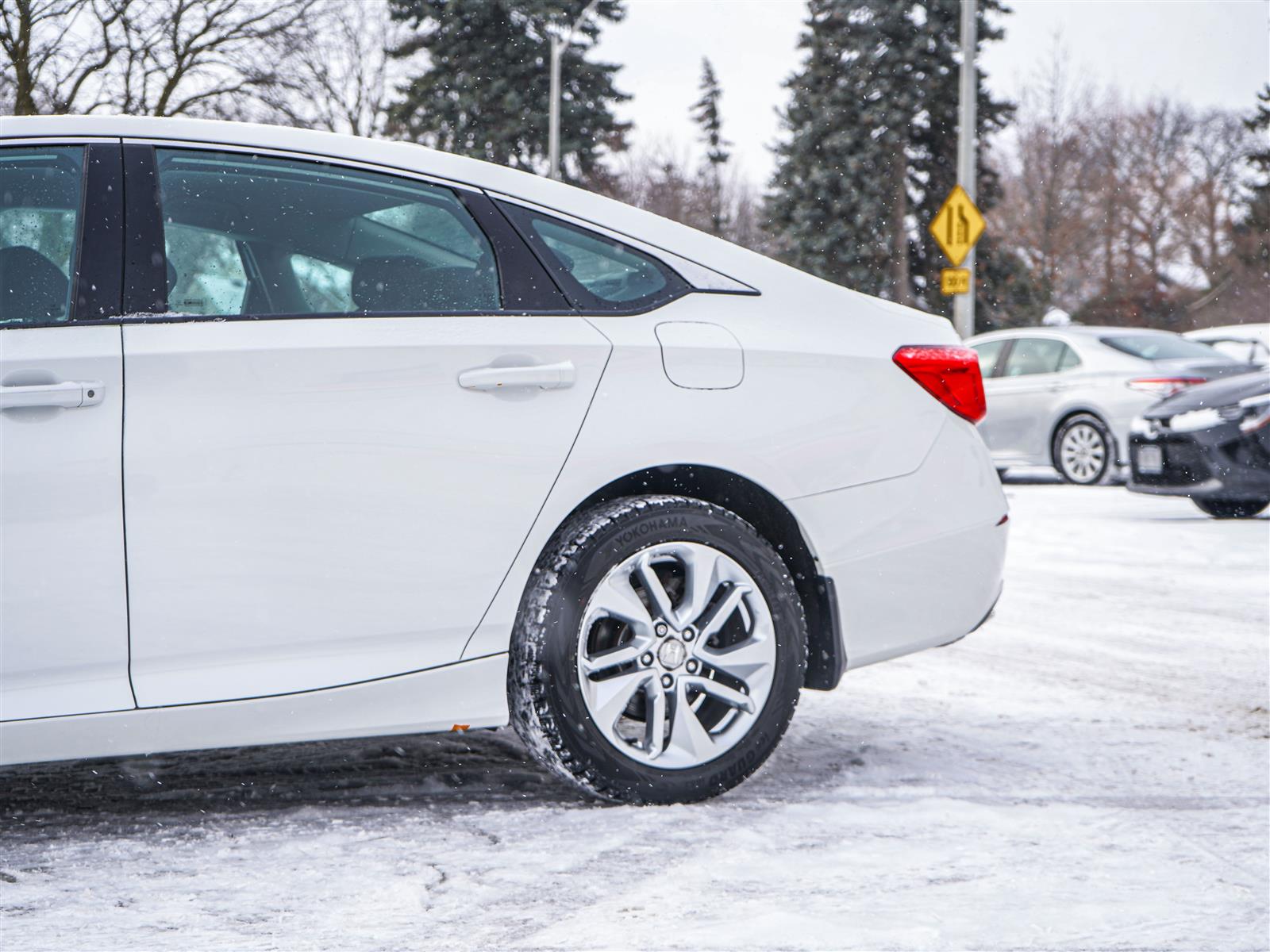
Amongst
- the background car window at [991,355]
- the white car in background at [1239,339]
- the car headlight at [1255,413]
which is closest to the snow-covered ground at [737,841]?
the car headlight at [1255,413]

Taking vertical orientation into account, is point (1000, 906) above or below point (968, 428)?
below

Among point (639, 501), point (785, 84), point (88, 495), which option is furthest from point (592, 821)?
point (785, 84)

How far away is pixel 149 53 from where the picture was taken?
1981 centimetres

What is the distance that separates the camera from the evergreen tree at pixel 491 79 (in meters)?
33.6

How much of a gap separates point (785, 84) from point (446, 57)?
10.7m

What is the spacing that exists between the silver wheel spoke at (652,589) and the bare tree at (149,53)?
40.9ft

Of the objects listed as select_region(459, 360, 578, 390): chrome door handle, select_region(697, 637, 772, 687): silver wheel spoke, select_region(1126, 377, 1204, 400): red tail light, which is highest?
select_region(1126, 377, 1204, 400): red tail light

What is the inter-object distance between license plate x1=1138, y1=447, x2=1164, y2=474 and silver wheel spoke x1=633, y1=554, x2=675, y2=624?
7.53 metres

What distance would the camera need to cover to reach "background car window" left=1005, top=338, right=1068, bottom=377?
14.1 m

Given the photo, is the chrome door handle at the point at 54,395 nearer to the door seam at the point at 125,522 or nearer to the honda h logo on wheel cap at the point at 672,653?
the door seam at the point at 125,522

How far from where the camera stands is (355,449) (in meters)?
3.29

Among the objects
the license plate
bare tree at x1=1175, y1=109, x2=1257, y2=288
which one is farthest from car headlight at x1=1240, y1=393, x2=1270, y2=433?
bare tree at x1=1175, y1=109, x2=1257, y2=288

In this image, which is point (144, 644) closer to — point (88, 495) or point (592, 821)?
point (88, 495)

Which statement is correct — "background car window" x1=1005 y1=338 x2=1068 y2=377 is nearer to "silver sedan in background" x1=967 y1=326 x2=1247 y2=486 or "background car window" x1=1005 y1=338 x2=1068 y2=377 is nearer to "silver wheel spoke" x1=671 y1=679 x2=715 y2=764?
"silver sedan in background" x1=967 y1=326 x2=1247 y2=486
